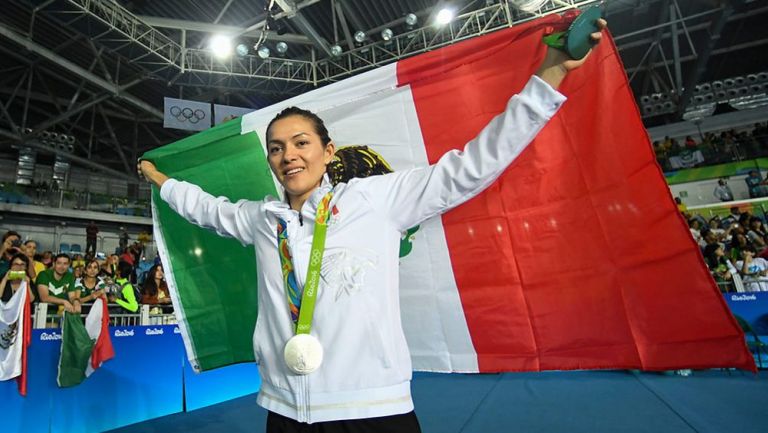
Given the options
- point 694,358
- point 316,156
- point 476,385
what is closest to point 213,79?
point 476,385

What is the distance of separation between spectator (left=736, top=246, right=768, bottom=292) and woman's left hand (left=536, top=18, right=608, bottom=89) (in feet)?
20.6

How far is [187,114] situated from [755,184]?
14.5 metres

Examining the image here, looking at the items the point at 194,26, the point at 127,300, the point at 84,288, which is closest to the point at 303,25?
the point at 194,26

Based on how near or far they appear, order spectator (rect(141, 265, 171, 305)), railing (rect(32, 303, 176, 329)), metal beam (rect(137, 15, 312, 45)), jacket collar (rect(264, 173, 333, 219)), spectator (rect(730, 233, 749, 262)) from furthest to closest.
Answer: metal beam (rect(137, 15, 312, 45)), spectator (rect(730, 233, 749, 262)), spectator (rect(141, 265, 171, 305)), railing (rect(32, 303, 176, 329)), jacket collar (rect(264, 173, 333, 219))

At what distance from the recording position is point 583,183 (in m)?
1.37

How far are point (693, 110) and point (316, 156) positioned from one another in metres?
15.5

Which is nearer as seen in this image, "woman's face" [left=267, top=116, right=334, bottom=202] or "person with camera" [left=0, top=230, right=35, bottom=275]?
"woman's face" [left=267, top=116, right=334, bottom=202]

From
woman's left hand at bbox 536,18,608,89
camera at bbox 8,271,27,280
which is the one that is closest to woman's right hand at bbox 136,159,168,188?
woman's left hand at bbox 536,18,608,89

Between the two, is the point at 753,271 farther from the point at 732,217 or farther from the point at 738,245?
the point at 732,217

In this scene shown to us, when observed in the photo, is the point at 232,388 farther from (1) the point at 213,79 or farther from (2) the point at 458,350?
(1) the point at 213,79

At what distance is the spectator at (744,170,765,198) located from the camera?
10.6 m

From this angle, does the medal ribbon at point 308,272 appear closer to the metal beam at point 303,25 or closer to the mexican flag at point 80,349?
the mexican flag at point 80,349

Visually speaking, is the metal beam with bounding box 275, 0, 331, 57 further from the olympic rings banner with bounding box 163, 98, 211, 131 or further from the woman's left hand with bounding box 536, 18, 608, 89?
the woman's left hand with bounding box 536, 18, 608, 89

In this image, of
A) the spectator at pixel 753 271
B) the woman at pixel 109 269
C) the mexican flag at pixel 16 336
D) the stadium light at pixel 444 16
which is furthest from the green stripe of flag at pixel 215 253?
the stadium light at pixel 444 16
